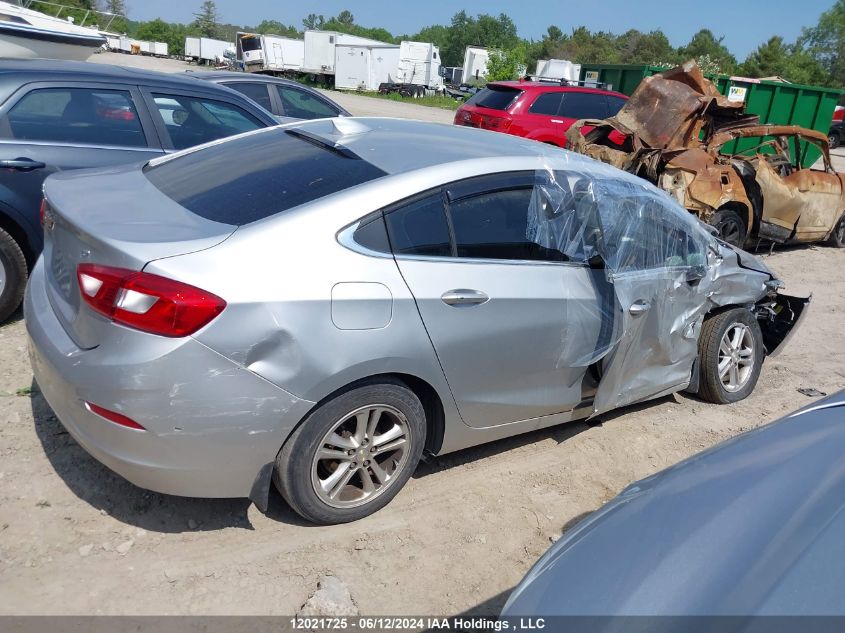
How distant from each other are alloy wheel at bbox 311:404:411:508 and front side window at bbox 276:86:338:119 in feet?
24.5

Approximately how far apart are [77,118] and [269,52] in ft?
137

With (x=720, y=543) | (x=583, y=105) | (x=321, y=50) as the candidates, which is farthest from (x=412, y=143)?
(x=321, y=50)

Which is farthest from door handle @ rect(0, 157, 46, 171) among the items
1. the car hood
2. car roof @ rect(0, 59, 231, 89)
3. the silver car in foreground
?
the car hood

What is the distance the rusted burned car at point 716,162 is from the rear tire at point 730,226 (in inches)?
0.5

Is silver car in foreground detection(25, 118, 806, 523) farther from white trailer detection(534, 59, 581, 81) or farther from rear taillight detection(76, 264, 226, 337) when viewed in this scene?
white trailer detection(534, 59, 581, 81)

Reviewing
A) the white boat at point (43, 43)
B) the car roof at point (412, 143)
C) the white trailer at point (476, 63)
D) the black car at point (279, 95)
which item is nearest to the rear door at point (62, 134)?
the car roof at point (412, 143)

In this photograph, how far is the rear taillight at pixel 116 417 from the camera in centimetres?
261

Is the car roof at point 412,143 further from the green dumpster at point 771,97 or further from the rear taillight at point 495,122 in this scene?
the green dumpster at point 771,97

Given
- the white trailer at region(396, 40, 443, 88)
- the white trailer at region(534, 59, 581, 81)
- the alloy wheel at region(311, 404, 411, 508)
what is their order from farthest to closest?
the white trailer at region(396, 40, 443, 88)
the white trailer at region(534, 59, 581, 81)
the alloy wheel at region(311, 404, 411, 508)

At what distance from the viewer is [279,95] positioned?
9.78m

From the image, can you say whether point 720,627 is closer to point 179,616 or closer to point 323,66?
point 179,616

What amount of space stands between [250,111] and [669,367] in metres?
3.68

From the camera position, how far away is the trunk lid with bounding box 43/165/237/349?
2.65m

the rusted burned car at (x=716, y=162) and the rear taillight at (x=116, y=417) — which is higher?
the rusted burned car at (x=716, y=162)
